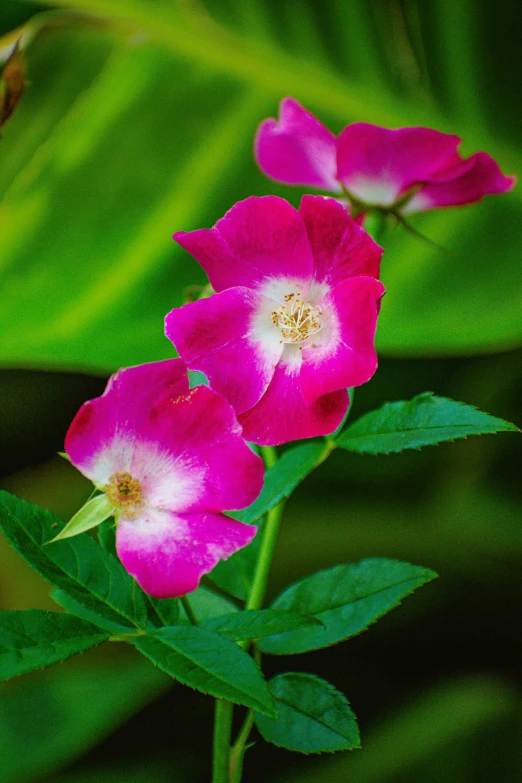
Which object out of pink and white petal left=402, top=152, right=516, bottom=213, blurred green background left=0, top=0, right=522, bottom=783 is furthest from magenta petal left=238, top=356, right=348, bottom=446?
blurred green background left=0, top=0, right=522, bottom=783

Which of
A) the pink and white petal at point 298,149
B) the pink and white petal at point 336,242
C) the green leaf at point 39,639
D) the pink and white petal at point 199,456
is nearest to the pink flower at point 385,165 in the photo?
the pink and white petal at point 298,149

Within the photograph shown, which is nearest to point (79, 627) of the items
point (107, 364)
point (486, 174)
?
point (486, 174)

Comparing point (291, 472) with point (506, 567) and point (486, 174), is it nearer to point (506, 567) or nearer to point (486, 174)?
point (486, 174)

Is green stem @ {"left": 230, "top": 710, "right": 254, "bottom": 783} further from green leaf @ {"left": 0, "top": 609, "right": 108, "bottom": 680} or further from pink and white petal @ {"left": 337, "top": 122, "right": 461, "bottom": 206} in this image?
pink and white petal @ {"left": 337, "top": 122, "right": 461, "bottom": 206}

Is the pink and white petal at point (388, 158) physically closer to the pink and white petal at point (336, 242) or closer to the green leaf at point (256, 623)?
the pink and white petal at point (336, 242)

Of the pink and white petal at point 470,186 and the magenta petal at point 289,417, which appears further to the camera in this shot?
the pink and white petal at point 470,186

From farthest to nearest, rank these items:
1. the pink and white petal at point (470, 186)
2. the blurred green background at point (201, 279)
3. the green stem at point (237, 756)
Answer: the blurred green background at point (201, 279), the pink and white petal at point (470, 186), the green stem at point (237, 756)
